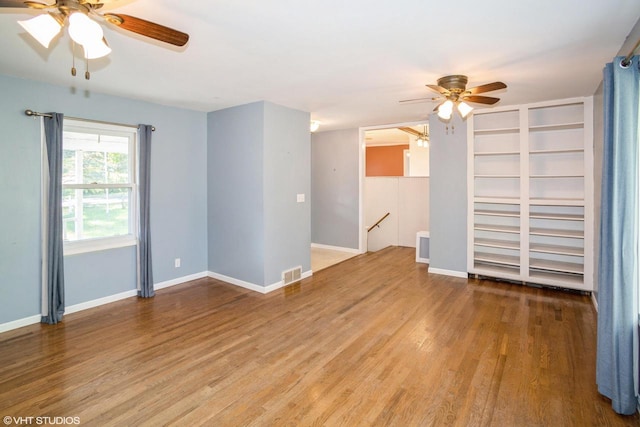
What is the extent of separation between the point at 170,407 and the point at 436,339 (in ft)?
7.45

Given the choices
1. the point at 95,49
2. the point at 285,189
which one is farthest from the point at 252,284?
the point at 95,49

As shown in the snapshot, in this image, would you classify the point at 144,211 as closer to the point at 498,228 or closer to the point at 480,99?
the point at 480,99

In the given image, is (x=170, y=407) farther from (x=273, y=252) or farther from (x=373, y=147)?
(x=373, y=147)

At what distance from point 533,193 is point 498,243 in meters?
0.86

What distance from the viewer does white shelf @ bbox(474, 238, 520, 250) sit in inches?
193

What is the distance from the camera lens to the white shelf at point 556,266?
14.7 ft

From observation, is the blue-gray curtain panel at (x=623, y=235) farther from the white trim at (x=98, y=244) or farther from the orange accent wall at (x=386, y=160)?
the orange accent wall at (x=386, y=160)

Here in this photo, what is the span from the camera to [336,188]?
7.05 metres

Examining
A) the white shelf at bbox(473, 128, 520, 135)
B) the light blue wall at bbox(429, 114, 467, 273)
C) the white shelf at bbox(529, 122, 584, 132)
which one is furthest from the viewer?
the light blue wall at bbox(429, 114, 467, 273)

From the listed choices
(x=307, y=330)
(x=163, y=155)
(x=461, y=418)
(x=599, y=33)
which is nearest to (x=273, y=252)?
(x=307, y=330)

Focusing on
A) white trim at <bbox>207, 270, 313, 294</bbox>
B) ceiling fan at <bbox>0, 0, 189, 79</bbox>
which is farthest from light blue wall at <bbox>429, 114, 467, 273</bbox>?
ceiling fan at <bbox>0, 0, 189, 79</bbox>

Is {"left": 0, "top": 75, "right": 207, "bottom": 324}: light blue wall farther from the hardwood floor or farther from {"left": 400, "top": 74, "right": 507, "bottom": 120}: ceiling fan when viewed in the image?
{"left": 400, "top": 74, "right": 507, "bottom": 120}: ceiling fan

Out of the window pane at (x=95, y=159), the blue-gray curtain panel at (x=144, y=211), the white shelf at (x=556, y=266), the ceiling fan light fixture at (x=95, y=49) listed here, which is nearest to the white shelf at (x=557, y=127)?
the white shelf at (x=556, y=266)

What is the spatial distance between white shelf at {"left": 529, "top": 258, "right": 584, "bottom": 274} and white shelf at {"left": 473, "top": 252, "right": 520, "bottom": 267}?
20 cm
